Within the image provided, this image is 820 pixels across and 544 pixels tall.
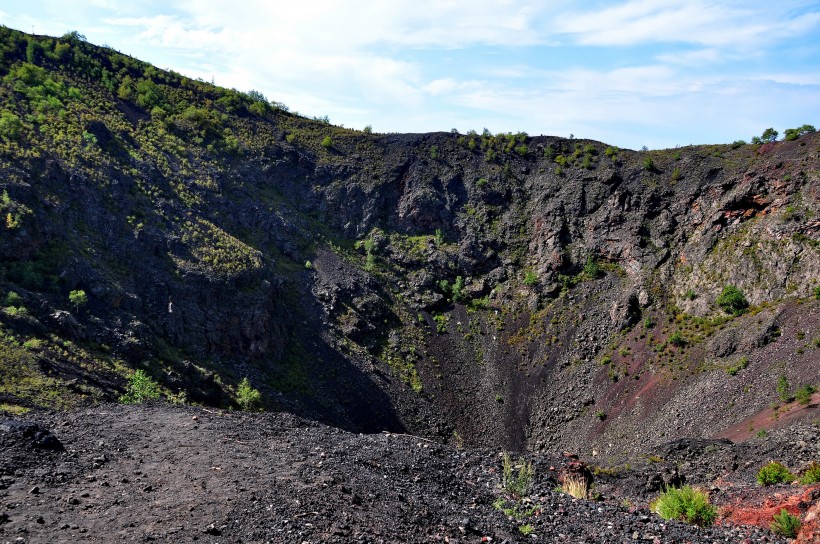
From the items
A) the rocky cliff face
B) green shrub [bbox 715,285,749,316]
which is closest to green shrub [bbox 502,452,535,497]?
the rocky cliff face

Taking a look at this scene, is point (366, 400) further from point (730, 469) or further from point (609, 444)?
point (730, 469)

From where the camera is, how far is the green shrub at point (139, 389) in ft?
102

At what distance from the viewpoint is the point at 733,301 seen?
43844 millimetres

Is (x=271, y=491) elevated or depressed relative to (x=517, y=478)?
elevated

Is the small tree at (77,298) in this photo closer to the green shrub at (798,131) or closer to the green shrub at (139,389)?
the green shrub at (139,389)

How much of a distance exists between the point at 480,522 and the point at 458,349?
43231 millimetres

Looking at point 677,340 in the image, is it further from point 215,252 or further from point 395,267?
point 215,252

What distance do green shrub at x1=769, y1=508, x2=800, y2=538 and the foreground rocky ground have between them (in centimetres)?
37

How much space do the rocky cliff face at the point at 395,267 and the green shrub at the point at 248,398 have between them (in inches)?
34.8

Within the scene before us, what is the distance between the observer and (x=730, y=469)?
24.6 metres

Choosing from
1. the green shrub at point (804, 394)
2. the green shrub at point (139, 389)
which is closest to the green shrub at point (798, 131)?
the green shrub at point (804, 394)

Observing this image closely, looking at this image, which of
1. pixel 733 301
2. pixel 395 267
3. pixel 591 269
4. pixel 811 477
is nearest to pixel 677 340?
pixel 733 301

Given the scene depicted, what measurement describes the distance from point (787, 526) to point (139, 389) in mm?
32024

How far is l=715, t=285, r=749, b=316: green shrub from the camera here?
43.6m
